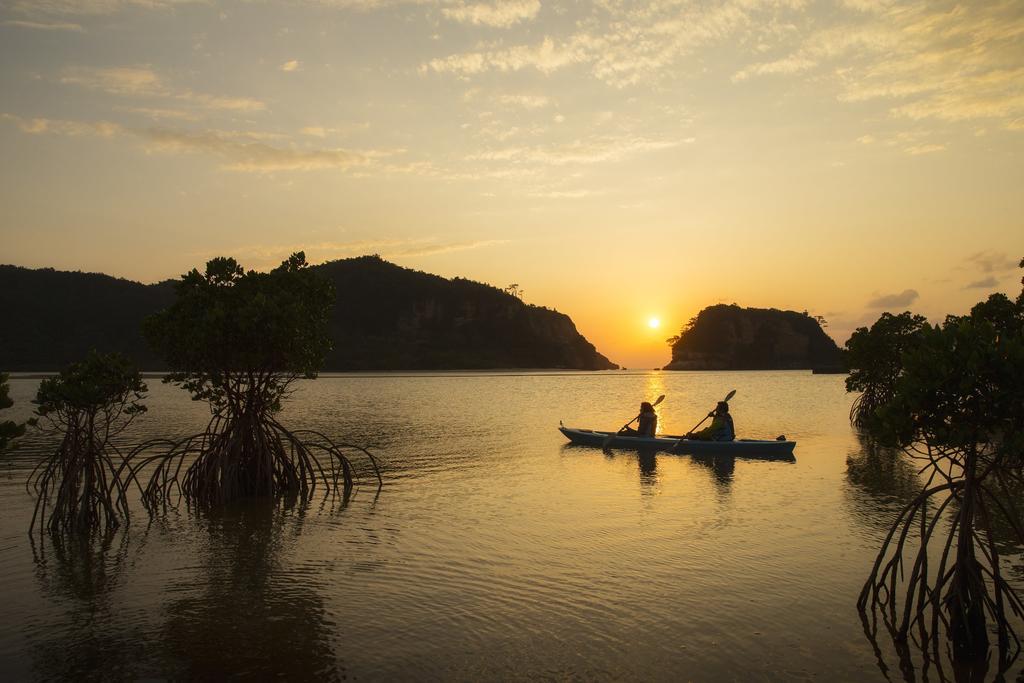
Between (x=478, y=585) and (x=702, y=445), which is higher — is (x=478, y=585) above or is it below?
below

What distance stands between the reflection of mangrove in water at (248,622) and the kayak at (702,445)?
2025cm

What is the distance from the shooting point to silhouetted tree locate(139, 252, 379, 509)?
776 inches

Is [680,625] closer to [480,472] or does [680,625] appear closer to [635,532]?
[635,532]

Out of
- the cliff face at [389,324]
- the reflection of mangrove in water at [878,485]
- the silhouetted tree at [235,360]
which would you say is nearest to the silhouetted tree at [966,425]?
the reflection of mangrove in water at [878,485]

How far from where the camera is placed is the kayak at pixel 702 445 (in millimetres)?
29938

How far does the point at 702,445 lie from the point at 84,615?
82.5ft

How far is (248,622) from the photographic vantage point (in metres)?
10.8

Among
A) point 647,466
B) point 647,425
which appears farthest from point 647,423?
point 647,466

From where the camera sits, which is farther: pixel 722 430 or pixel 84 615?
pixel 722 430

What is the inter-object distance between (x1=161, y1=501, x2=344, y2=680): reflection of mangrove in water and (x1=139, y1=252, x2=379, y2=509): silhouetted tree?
4.77 metres

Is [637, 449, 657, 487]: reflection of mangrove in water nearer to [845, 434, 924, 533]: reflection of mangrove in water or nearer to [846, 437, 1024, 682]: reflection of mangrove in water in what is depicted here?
[845, 434, 924, 533]: reflection of mangrove in water

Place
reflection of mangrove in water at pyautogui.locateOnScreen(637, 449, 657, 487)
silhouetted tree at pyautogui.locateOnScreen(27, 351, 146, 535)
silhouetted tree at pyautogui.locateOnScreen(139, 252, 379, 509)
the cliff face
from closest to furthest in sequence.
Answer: silhouetted tree at pyautogui.locateOnScreen(27, 351, 146, 535) < silhouetted tree at pyautogui.locateOnScreen(139, 252, 379, 509) < reflection of mangrove in water at pyautogui.locateOnScreen(637, 449, 657, 487) < the cliff face

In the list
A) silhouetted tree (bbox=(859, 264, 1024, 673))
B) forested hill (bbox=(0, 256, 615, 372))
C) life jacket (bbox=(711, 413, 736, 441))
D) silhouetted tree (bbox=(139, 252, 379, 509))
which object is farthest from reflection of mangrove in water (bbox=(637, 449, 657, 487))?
forested hill (bbox=(0, 256, 615, 372))

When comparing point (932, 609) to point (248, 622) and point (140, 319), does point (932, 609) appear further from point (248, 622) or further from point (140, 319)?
point (140, 319)
